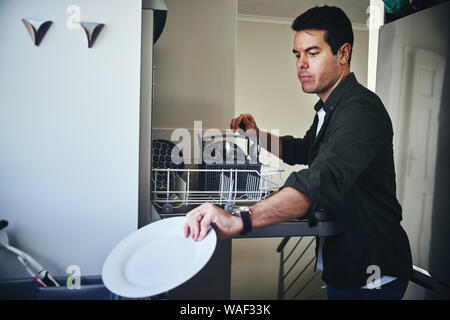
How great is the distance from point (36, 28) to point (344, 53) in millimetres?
948

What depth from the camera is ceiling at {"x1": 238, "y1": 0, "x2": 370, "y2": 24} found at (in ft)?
16.4

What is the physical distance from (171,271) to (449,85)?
126 cm

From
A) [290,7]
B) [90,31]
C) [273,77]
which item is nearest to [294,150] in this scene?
[90,31]

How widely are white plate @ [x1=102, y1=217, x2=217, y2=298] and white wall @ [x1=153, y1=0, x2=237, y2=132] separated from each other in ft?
3.57

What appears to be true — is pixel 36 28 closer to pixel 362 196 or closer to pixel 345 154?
pixel 345 154

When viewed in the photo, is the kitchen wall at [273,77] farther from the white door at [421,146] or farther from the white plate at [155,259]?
the white plate at [155,259]

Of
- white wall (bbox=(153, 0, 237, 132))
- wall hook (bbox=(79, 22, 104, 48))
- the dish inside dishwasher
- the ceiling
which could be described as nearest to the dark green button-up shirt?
the dish inside dishwasher

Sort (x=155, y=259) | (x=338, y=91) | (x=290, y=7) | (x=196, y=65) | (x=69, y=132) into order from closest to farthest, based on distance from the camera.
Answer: (x=155, y=259) → (x=69, y=132) → (x=338, y=91) → (x=196, y=65) → (x=290, y=7)

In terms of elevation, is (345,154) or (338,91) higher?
(338,91)

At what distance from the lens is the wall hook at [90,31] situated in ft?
3.31

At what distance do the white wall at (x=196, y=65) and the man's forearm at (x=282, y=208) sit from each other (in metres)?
1.12

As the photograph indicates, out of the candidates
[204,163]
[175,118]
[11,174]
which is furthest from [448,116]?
[11,174]

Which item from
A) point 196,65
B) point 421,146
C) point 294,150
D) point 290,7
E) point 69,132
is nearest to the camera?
Answer: point 69,132

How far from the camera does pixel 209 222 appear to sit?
94cm
